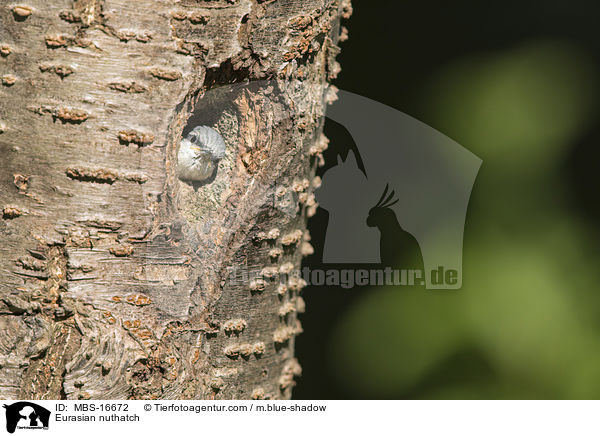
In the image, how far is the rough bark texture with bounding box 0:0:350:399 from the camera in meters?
0.52

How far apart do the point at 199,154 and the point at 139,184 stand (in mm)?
73

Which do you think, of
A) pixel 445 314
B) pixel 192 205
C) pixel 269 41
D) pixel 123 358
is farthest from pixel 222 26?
pixel 445 314

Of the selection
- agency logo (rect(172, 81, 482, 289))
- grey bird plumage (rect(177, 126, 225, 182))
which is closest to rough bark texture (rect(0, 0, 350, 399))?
grey bird plumage (rect(177, 126, 225, 182))

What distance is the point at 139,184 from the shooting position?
54cm

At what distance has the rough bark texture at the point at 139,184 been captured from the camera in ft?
1.71

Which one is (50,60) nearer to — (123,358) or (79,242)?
(79,242)

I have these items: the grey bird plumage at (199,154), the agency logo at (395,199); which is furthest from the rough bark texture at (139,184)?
the agency logo at (395,199)
